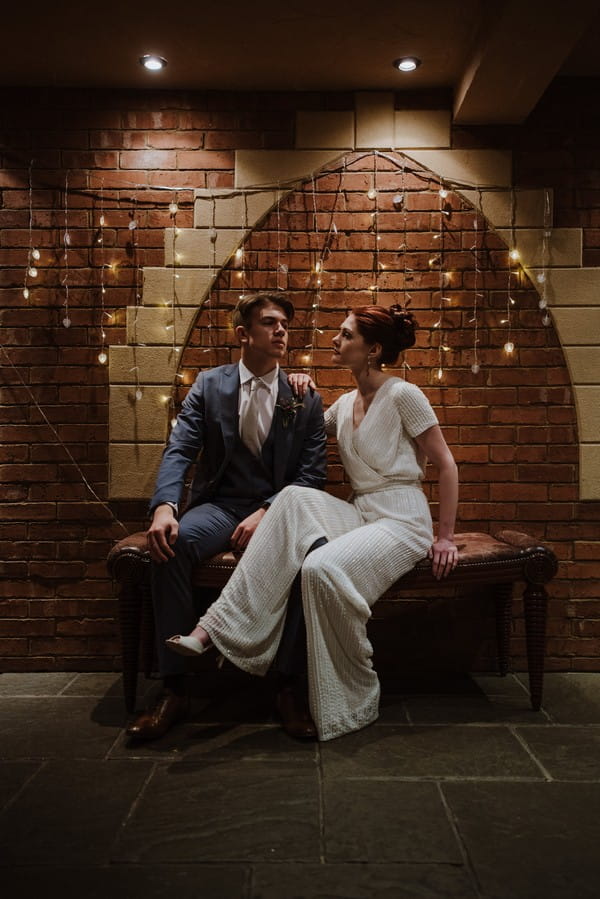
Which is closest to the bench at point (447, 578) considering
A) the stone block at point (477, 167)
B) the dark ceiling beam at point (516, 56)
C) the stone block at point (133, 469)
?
the stone block at point (133, 469)

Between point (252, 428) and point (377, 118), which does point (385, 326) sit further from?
point (377, 118)

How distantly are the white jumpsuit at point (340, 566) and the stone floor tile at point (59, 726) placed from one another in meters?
0.57

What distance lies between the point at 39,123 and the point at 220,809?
3.11 m

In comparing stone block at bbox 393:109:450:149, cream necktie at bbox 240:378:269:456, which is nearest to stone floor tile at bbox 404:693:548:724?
cream necktie at bbox 240:378:269:456

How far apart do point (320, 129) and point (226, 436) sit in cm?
157

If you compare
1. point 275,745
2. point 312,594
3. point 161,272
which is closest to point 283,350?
point 161,272

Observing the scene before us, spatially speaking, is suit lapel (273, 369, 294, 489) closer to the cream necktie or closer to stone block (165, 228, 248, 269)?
the cream necktie

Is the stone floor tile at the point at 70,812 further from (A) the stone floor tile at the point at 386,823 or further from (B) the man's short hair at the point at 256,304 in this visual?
(B) the man's short hair at the point at 256,304

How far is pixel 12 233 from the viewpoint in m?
3.44

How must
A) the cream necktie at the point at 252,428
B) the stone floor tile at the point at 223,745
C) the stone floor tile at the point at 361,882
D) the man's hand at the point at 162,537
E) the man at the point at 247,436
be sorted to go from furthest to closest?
1. the cream necktie at the point at 252,428
2. the man at the point at 247,436
3. the man's hand at the point at 162,537
4. the stone floor tile at the point at 223,745
5. the stone floor tile at the point at 361,882

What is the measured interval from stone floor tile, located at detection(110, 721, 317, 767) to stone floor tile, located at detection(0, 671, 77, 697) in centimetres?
69

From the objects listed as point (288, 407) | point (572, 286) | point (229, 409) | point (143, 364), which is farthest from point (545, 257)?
point (143, 364)

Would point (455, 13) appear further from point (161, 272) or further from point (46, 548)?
point (46, 548)

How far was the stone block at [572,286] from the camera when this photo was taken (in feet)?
11.2
